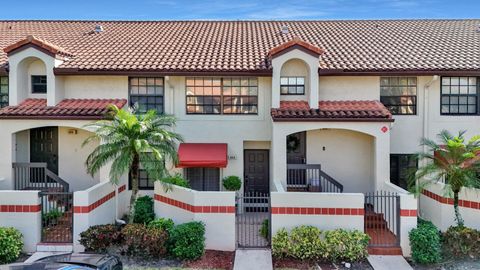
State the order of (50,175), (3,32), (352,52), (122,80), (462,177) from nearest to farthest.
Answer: (462,177), (50,175), (122,80), (352,52), (3,32)

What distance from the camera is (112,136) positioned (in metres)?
14.6

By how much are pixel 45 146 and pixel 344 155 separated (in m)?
14.5

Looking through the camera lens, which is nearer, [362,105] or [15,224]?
[15,224]

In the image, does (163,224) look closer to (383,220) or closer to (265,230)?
(265,230)

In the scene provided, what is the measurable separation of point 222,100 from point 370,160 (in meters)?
7.65

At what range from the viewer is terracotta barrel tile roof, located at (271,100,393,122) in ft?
56.0

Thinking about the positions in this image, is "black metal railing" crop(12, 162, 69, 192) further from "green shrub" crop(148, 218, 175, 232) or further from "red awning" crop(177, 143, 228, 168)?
"green shrub" crop(148, 218, 175, 232)

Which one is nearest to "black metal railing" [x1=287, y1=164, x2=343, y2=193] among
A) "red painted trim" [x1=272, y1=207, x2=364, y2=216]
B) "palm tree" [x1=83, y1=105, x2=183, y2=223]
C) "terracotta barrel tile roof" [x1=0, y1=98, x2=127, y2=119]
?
"red painted trim" [x1=272, y1=207, x2=364, y2=216]

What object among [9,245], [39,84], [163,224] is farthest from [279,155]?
[39,84]

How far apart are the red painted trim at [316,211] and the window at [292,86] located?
697cm

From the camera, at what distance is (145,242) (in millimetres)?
13508

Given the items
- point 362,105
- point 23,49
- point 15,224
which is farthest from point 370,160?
point 23,49

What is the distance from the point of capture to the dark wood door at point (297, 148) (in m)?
19.3

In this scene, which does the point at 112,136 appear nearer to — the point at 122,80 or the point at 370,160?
the point at 122,80
